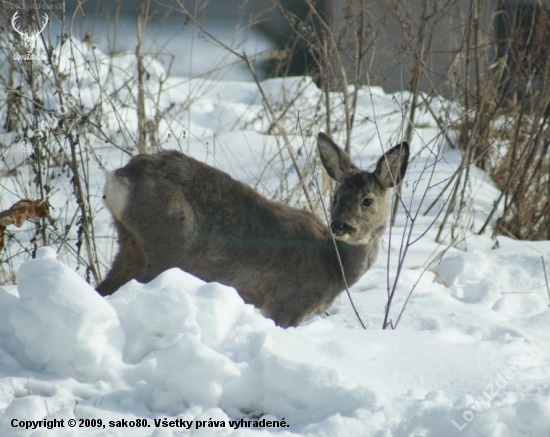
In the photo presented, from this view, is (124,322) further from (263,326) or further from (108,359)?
(263,326)

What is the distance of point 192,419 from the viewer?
366 cm

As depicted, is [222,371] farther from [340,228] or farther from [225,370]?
[340,228]

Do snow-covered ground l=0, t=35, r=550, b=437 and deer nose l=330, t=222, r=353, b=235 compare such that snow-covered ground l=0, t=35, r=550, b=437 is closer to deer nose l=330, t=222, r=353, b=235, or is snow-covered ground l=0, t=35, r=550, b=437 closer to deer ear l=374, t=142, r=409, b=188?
deer nose l=330, t=222, r=353, b=235

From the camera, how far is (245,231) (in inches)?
236

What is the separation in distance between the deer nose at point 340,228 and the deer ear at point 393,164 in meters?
0.44

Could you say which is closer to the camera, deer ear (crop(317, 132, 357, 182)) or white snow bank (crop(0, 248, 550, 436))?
white snow bank (crop(0, 248, 550, 436))

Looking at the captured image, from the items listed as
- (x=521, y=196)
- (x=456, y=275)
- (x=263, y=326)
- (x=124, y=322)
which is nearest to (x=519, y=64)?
(x=521, y=196)

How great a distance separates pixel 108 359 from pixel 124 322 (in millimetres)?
262

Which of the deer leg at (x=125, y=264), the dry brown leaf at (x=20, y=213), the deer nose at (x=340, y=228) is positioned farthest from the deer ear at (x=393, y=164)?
the dry brown leaf at (x=20, y=213)

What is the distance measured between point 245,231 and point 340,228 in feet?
2.10

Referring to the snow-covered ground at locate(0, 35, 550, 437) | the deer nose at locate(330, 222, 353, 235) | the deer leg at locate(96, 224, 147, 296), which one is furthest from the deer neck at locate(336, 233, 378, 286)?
the deer leg at locate(96, 224, 147, 296)

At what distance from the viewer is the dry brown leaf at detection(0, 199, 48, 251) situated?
5.52m

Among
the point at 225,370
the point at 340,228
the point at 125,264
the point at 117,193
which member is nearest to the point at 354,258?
the point at 340,228

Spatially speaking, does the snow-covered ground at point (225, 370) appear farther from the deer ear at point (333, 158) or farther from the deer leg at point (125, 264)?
the deer ear at point (333, 158)
